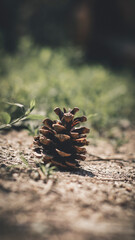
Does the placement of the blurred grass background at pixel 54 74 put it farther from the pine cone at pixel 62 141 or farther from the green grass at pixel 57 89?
the pine cone at pixel 62 141

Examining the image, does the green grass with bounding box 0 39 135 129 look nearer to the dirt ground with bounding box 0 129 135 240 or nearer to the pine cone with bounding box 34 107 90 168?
the pine cone with bounding box 34 107 90 168

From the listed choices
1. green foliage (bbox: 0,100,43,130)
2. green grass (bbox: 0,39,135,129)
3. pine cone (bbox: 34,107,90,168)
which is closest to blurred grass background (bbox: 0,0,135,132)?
green grass (bbox: 0,39,135,129)

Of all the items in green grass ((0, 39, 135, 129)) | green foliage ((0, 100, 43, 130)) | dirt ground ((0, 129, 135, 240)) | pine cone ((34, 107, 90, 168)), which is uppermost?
green grass ((0, 39, 135, 129))

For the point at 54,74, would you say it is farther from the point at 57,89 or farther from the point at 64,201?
the point at 64,201

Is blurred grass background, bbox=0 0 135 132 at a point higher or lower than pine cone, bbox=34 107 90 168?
higher

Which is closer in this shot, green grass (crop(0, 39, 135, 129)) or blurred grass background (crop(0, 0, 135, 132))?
green grass (crop(0, 39, 135, 129))

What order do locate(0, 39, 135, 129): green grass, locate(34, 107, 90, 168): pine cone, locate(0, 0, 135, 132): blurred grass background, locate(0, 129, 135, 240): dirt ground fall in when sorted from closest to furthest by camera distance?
1. locate(0, 129, 135, 240): dirt ground
2. locate(34, 107, 90, 168): pine cone
3. locate(0, 39, 135, 129): green grass
4. locate(0, 0, 135, 132): blurred grass background
